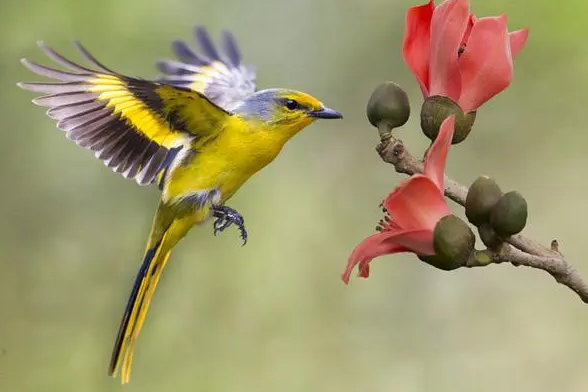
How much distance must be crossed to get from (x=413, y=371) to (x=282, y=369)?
54 cm

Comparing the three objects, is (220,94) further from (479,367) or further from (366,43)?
(479,367)

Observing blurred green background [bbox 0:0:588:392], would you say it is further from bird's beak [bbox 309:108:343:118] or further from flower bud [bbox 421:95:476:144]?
flower bud [bbox 421:95:476:144]

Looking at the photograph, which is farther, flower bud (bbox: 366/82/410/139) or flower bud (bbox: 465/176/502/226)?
flower bud (bbox: 366/82/410/139)

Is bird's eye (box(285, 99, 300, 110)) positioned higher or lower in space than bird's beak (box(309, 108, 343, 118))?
higher

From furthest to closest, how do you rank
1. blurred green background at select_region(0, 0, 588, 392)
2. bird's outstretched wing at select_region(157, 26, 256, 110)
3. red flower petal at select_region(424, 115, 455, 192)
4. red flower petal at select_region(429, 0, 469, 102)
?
blurred green background at select_region(0, 0, 588, 392), bird's outstretched wing at select_region(157, 26, 256, 110), red flower petal at select_region(429, 0, 469, 102), red flower petal at select_region(424, 115, 455, 192)

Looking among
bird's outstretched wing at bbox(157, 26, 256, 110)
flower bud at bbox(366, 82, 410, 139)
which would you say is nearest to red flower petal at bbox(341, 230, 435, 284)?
flower bud at bbox(366, 82, 410, 139)

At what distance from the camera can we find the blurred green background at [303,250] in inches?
151

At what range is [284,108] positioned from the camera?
8.21 feet

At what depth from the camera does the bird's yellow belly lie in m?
2.50

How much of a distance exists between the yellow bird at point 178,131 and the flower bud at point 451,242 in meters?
1.17

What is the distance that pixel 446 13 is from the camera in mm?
1340

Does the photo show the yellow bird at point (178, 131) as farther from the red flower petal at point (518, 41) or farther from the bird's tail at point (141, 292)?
the red flower petal at point (518, 41)

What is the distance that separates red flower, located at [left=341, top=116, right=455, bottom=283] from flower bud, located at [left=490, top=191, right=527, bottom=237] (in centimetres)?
7

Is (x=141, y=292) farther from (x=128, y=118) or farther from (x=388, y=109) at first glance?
(x=388, y=109)
